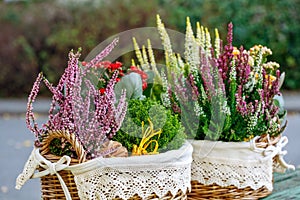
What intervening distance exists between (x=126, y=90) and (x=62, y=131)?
1.07ft

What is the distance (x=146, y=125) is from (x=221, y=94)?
12.4 inches

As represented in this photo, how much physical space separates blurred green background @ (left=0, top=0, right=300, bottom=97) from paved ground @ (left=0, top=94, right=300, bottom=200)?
62 cm

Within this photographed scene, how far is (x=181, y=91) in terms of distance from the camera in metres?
1.75

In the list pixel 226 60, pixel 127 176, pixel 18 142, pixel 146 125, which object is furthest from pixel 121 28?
pixel 127 176

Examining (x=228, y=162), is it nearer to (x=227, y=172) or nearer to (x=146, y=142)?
(x=227, y=172)

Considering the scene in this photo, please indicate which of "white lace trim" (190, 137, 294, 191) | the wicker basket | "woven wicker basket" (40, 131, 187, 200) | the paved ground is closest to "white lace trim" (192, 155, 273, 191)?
"white lace trim" (190, 137, 294, 191)

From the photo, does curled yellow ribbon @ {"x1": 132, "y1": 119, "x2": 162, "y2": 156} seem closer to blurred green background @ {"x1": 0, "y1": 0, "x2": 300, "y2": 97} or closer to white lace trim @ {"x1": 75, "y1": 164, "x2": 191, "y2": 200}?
white lace trim @ {"x1": 75, "y1": 164, "x2": 191, "y2": 200}

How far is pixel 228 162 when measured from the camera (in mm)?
1751

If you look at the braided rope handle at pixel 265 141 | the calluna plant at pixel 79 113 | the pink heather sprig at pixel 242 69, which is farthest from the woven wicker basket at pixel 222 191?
the calluna plant at pixel 79 113

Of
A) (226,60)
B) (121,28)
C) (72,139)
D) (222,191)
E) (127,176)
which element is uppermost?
(121,28)

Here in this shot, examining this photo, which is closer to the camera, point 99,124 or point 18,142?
point 99,124

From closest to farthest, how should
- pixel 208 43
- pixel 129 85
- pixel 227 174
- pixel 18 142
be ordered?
pixel 129 85, pixel 227 174, pixel 208 43, pixel 18 142

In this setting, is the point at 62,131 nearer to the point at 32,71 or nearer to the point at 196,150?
the point at 196,150

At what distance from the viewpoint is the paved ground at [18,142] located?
4.63 meters
